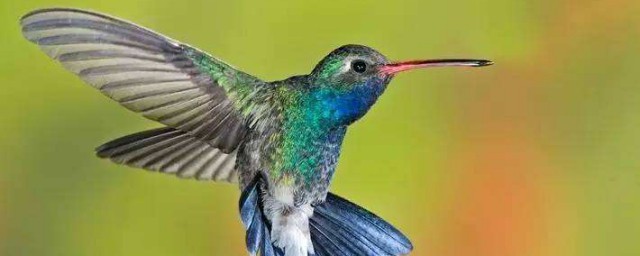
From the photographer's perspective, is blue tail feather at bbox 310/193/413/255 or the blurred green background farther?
the blurred green background

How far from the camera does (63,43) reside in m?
0.54

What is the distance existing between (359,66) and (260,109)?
0.30 ft

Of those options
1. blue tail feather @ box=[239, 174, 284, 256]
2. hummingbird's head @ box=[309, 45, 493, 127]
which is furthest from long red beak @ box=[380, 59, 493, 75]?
blue tail feather @ box=[239, 174, 284, 256]

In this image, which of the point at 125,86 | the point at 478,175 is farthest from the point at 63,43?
the point at 478,175

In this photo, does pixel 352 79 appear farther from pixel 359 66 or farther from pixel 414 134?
pixel 414 134

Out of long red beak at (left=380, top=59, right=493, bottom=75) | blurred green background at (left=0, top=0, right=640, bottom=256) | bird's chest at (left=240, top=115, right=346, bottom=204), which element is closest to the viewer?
long red beak at (left=380, top=59, right=493, bottom=75)

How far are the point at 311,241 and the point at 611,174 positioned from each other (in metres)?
0.71

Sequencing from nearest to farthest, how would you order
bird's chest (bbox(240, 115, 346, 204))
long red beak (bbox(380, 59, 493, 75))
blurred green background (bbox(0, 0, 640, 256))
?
long red beak (bbox(380, 59, 493, 75))
bird's chest (bbox(240, 115, 346, 204))
blurred green background (bbox(0, 0, 640, 256))

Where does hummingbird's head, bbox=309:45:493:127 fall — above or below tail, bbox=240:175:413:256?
above

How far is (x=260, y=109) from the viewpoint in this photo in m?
0.60

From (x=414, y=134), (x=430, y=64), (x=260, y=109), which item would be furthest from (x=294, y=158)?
(x=414, y=134)

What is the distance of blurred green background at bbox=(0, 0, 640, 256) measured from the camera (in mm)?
1122

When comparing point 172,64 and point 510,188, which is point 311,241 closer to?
point 172,64

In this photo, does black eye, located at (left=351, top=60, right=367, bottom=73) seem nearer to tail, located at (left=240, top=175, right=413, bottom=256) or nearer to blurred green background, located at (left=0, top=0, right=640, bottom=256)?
tail, located at (left=240, top=175, right=413, bottom=256)
